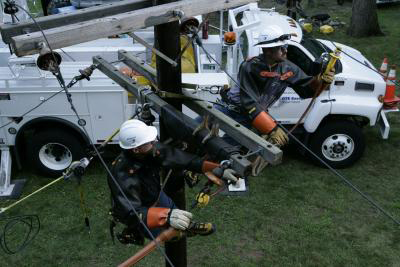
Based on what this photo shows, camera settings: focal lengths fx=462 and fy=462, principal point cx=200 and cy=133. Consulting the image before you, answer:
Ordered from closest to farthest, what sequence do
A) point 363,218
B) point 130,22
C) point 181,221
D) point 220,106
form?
point 130,22, point 181,221, point 220,106, point 363,218

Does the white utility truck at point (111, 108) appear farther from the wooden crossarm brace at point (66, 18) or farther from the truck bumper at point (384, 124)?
the wooden crossarm brace at point (66, 18)

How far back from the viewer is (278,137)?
470 centimetres

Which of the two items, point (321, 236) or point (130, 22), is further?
point (321, 236)

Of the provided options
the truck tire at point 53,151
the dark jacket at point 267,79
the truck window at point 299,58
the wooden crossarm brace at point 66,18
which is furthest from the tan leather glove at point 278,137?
the truck tire at point 53,151

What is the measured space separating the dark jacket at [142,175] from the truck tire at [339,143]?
5.02 m

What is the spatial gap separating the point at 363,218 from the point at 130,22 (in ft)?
19.4

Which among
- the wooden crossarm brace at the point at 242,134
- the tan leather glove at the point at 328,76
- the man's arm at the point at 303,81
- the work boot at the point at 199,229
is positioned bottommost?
the work boot at the point at 199,229

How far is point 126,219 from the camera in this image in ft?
14.1

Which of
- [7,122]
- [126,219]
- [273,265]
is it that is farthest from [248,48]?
[126,219]

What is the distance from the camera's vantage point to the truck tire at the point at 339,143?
8914mm

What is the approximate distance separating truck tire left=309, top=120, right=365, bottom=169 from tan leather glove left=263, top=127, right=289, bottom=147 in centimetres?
438

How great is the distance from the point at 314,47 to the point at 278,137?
498cm

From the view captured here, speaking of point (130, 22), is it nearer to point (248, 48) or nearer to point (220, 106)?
point (220, 106)

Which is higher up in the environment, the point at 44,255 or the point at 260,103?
the point at 260,103
